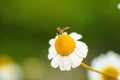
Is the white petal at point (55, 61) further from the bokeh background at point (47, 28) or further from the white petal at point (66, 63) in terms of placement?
the bokeh background at point (47, 28)

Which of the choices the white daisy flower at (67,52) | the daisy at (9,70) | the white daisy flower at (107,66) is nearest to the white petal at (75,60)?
the white daisy flower at (67,52)

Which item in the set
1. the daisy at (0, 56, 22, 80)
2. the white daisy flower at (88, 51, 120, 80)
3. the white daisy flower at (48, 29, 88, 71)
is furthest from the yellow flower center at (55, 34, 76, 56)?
the daisy at (0, 56, 22, 80)

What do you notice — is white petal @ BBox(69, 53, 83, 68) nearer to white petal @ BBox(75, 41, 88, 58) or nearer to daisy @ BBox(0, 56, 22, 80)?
white petal @ BBox(75, 41, 88, 58)

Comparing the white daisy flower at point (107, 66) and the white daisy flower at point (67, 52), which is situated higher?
the white daisy flower at point (67, 52)

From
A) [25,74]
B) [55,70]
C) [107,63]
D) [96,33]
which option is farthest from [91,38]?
[107,63]

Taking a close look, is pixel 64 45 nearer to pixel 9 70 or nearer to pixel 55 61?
pixel 55 61

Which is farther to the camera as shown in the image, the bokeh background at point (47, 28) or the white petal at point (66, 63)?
the bokeh background at point (47, 28)
